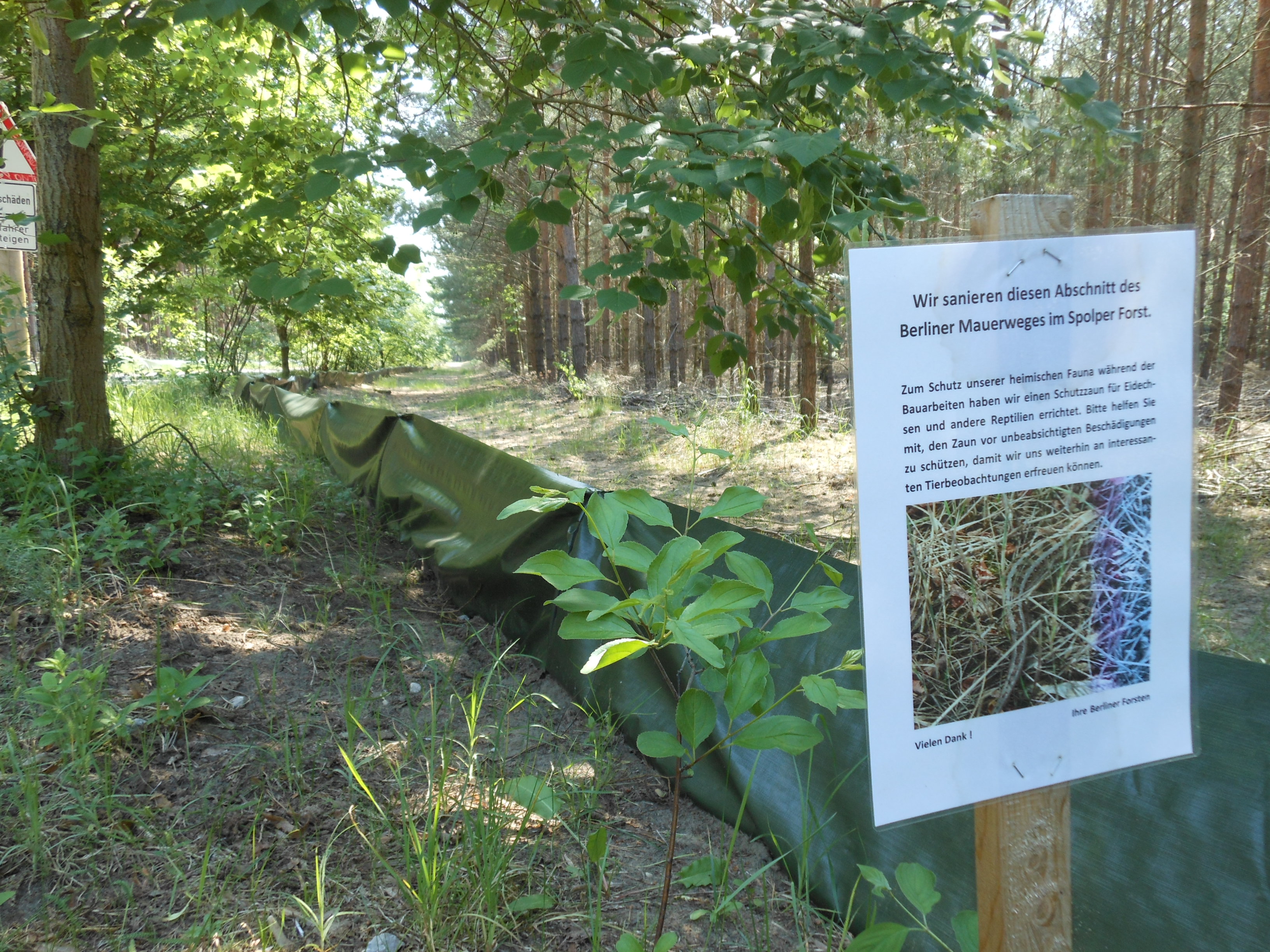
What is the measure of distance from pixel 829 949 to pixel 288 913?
3.86 feet

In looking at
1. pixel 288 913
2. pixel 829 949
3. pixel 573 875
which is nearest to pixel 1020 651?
pixel 829 949

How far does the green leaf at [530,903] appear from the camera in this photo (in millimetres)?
1659

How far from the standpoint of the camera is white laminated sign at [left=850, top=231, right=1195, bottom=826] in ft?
3.26

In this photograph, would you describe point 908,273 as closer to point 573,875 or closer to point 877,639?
point 877,639

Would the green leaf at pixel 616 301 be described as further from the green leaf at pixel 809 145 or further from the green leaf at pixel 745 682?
the green leaf at pixel 745 682

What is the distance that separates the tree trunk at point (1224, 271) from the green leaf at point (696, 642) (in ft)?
21.8

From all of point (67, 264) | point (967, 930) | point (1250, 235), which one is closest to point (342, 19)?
point (967, 930)

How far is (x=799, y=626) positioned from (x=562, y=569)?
1.24 feet

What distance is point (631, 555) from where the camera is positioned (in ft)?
4.29

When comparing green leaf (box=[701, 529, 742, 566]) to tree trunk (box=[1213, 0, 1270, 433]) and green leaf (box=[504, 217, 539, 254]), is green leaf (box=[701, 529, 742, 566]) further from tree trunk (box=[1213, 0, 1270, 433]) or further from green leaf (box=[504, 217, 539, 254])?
tree trunk (box=[1213, 0, 1270, 433])

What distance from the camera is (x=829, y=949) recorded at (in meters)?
1.78

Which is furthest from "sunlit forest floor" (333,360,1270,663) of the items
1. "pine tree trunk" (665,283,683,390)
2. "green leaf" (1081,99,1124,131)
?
"pine tree trunk" (665,283,683,390)

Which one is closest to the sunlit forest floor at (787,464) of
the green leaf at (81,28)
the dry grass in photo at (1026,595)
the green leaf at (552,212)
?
the dry grass in photo at (1026,595)

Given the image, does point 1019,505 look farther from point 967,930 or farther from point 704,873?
point 704,873
